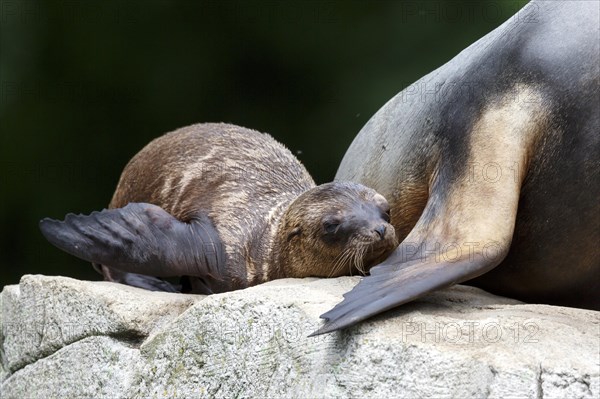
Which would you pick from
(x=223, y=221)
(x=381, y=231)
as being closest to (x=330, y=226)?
(x=381, y=231)

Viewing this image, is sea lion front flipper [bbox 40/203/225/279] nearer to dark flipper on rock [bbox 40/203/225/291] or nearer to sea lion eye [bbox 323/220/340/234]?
dark flipper on rock [bbox 40/203/225/291]

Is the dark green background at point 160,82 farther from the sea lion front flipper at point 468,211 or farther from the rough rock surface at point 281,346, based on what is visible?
the sea lion front flipper at point 468,211

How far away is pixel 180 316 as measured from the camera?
3.84 m

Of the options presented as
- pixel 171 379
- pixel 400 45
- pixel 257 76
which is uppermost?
pixel 400 45

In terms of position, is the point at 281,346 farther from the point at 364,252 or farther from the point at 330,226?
the point at 330,226

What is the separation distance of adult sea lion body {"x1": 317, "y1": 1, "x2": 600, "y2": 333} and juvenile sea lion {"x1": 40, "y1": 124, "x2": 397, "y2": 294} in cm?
42

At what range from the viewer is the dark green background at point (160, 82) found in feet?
29.1

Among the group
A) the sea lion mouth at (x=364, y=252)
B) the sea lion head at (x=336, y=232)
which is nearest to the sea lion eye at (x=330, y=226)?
the sea lion head at (x=336, y=232)

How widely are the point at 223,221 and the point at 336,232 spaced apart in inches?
33.3

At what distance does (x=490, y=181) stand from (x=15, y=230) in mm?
6158

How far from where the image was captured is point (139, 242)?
498cm

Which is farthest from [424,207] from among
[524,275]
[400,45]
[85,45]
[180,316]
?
[85,45]

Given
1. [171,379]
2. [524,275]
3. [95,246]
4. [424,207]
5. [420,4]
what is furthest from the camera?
[420,4]

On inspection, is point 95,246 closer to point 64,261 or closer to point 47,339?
point 47,339
